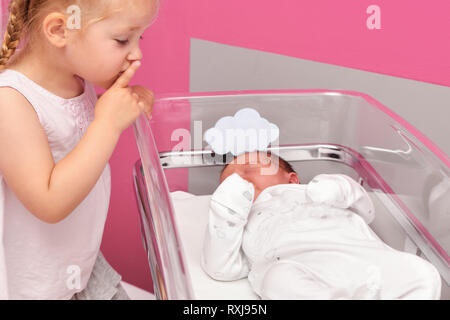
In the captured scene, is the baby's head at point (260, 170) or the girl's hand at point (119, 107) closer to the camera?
the girl's hand at point (119, 107)

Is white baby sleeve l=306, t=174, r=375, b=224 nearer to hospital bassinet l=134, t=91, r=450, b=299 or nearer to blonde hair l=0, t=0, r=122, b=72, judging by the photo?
hospital bassinet l=134, t=91, r=450, b=299

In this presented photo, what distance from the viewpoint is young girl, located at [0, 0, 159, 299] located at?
746mm

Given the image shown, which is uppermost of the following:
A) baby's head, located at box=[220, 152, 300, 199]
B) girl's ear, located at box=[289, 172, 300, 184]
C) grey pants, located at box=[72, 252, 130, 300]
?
baby's head, located at box=[220, 152, 300, 199]

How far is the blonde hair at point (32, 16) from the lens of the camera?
758 mm

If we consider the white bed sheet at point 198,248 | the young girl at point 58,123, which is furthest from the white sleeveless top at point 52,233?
the white bed sheet at point 198,248

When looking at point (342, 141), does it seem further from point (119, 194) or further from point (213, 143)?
point (119, 194)

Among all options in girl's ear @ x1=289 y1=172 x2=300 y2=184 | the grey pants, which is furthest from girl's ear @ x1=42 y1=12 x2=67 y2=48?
girl's ear @ x1=289 y1=172 x2=300 y2=184

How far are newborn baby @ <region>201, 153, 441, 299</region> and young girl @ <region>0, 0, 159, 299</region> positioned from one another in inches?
9.3

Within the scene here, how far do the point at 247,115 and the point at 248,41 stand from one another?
0.86ft

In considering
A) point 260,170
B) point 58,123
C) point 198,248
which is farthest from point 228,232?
point 58,123

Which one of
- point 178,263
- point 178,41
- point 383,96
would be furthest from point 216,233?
point 178,41

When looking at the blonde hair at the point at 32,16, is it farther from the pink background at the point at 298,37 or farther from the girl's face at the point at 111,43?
the pink background at the point at 298,37

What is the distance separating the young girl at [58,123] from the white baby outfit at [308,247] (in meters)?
0.24

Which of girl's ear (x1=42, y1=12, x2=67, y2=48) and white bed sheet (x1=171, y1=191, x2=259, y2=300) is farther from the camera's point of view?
white bed sheet (x1=171, y1=191, x2=259, y2=300)
